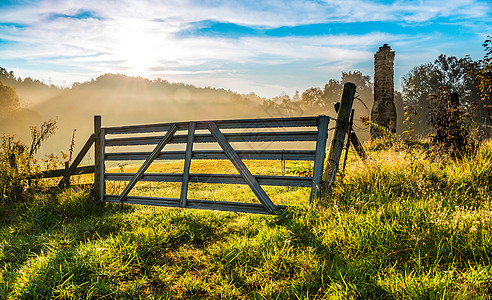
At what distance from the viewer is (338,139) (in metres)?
5.39

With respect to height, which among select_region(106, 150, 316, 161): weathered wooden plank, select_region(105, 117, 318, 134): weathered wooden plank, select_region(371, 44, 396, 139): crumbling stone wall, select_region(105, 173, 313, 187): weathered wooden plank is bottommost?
select_region(105, 173, 313, 187): weathered wooden plank

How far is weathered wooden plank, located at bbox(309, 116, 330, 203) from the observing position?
17.1ft

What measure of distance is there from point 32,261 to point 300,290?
359 centimetres

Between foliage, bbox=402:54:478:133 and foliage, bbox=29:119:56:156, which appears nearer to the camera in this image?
foliage, bbox=29:119:56:156

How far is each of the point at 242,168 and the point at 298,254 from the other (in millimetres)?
2338

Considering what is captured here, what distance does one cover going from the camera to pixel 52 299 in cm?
328

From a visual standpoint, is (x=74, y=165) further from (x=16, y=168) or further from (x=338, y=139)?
(x=338, y=139)

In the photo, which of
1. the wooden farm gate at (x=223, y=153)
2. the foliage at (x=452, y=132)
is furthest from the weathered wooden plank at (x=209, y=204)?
the foliage at (x=452, y=132)

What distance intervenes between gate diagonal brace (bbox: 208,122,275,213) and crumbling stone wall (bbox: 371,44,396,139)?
12.7 metres

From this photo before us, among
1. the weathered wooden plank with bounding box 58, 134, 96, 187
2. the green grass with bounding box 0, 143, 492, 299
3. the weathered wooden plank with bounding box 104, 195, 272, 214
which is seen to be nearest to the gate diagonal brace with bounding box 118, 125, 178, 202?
the weathered wooden plank with bounding box 104, 195, 272, 214

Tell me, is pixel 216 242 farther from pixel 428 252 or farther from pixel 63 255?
pixel 428 252

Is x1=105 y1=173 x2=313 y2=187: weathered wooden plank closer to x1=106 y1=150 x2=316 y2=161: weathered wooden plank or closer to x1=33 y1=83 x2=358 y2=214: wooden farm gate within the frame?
x1=33 y1=83 x2=358 y2=214: wooden farm gate

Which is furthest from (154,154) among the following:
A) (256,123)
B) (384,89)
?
(384,89)

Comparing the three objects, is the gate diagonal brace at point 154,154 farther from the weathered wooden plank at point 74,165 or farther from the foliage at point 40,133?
the foliage at point 40,133
